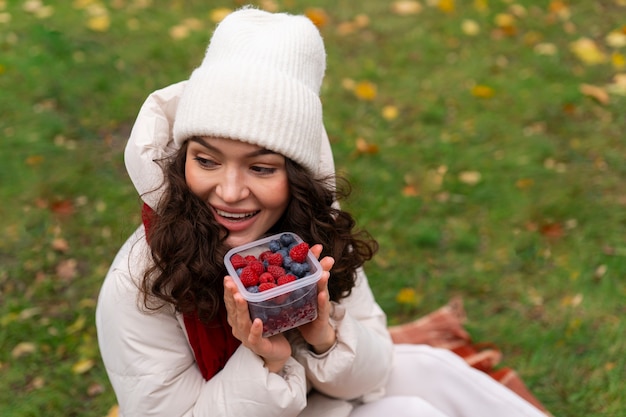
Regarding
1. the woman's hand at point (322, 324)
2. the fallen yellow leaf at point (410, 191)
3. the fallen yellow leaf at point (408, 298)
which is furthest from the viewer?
the fallen yellow leaf at point (410, 191)

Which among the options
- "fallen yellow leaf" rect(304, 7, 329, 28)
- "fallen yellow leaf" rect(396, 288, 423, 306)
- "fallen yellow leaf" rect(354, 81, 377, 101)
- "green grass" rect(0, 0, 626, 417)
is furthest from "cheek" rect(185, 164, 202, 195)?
"fallen yellow leaf" rect(304, 7, 329, 28)

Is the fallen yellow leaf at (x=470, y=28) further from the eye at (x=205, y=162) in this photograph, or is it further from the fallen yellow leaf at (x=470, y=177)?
the eye at (x=205, y=162)

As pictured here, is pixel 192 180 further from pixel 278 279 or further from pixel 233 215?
pixel 278 279

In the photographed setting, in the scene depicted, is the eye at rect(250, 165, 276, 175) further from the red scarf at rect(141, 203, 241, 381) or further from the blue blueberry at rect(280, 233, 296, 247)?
the red scarf at rect(141, 203, 241, 381)

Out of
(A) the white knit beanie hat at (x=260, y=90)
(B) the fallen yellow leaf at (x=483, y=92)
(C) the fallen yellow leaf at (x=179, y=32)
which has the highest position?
(A) the white knit beanie hat at (x=260, y=90)

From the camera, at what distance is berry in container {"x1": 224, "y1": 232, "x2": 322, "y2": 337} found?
1457 millimetres

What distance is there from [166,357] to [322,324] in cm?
41

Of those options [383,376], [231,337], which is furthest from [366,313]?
[231,337]

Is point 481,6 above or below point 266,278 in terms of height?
below

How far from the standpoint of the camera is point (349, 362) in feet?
5.85

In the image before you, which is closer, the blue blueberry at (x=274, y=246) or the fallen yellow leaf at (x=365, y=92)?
the blue blueberry at (x=274, y=246)

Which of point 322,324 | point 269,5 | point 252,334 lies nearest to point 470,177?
point 269,5

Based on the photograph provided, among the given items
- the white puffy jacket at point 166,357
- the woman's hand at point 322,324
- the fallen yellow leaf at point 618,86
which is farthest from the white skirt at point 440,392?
the fallen yellow leaf at point 618,86

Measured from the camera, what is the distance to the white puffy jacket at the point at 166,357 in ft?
5.43
